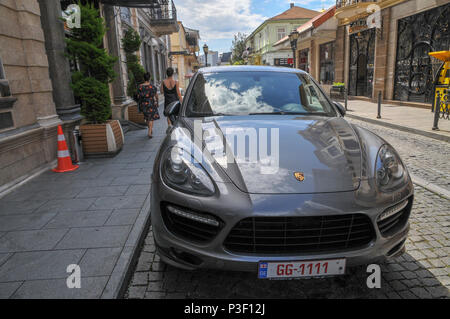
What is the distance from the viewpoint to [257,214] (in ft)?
6.06

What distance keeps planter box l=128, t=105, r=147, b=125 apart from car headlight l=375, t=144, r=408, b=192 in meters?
9.71

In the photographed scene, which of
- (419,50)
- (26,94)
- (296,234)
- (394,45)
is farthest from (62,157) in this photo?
(394,45)

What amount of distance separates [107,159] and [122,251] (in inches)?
160

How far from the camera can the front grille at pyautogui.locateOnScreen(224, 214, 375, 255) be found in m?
1.87

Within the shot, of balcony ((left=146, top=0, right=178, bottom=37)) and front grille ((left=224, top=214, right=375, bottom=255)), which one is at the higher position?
balcony ((left=146, top=0, right=178, bottom=37))

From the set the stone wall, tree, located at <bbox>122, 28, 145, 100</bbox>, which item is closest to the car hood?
the stone wall

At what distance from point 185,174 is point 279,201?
66cm

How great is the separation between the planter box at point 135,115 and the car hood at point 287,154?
8.69 meters

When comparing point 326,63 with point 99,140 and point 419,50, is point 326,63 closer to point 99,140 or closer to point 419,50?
point 419,50

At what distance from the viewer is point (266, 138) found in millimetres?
2480

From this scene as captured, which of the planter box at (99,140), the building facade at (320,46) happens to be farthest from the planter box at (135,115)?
the building facade at (320,46)

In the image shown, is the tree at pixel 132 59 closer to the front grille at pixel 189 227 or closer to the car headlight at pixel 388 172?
the front grille at pixel 189 227

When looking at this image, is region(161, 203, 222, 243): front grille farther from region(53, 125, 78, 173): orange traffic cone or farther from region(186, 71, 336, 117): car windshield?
region(53, 125, 78, 173): orange traffic cone

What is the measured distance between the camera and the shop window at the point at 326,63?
24.4m
